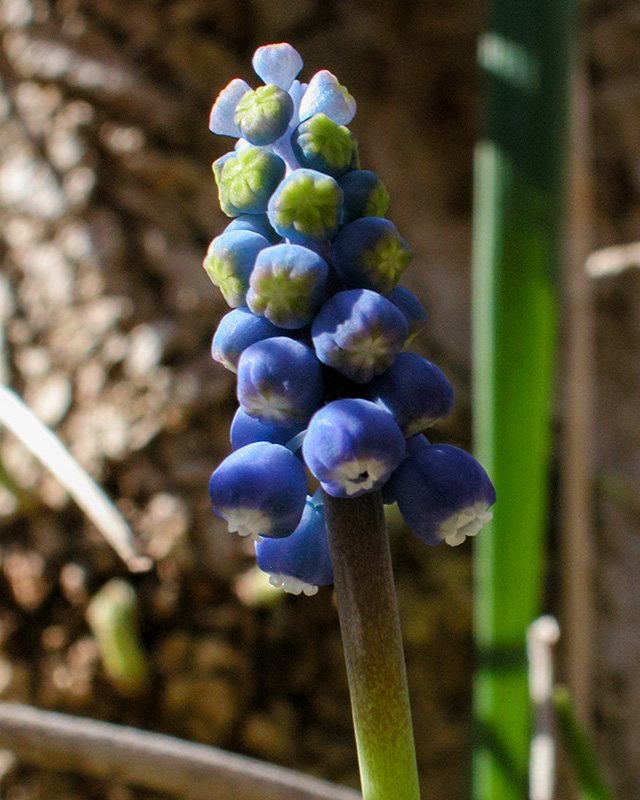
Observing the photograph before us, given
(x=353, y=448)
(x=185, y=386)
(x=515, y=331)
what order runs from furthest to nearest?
(x=185, y=386), (x=515, y=331), (x=353, y=448)

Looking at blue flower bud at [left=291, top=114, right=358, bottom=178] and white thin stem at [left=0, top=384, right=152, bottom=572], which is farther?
white thin stem at [left=0, top=384, right=152, bottom=572]

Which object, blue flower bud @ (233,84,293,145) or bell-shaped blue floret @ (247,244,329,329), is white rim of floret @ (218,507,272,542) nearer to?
bell-shaped blue floret @ (247,244,329,329)

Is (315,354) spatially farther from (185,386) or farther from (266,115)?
(185,386)

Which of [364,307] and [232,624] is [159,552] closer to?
[232,624]

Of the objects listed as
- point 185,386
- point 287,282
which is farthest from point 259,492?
point 185,386

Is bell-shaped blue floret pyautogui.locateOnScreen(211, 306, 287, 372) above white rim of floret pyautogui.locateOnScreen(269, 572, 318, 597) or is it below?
above

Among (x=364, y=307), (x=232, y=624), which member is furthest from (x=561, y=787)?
(x=364, y=307)

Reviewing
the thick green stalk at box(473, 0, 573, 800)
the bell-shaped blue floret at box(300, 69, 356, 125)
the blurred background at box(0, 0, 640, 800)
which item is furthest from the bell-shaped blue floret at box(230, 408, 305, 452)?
the blurred background at box(0, 0, 640, 800)
